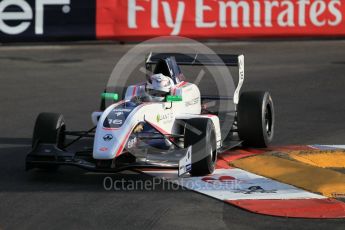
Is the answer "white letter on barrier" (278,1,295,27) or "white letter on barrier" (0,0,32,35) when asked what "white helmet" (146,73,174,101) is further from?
"white letter on barrier" (0,0,32,35)

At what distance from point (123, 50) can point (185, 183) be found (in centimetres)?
1288

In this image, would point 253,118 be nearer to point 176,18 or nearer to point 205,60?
point 205,60

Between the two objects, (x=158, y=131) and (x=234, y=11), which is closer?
(x=158, y=131)

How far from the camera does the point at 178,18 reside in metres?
23.9

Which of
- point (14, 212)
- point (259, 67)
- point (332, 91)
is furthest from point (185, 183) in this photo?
point (259, 67)

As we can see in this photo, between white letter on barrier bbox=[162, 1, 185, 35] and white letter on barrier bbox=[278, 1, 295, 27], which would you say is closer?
white letter on barrier bbox=[278, 1, 295, 27]

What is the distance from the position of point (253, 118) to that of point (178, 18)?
11344mm

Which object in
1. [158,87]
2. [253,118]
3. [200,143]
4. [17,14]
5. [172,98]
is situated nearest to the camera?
[200,143]

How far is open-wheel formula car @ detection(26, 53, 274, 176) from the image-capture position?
1100 centimetres

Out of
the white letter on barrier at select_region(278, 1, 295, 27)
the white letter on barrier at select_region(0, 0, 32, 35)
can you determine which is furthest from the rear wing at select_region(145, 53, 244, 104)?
the white letter on barrier at select_region(0, 0, 32, 35)

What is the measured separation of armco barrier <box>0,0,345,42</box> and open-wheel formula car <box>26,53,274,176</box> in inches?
418

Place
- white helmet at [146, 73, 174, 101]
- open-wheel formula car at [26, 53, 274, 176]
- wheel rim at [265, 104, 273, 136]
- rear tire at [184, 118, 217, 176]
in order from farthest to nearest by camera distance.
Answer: wheel rim at [265, 104, 273, 136]
white helmet at [146, 73, 174, 101]
rear tire at [184, 118, 217, 176]
open-wheel formula car at [26, 53, 274, 176]

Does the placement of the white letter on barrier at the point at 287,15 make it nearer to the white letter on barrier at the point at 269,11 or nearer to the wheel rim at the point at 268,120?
the white letter on barrier at the point at 269,11

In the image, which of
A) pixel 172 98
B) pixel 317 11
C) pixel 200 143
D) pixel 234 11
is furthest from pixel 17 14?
pixel 200 143
